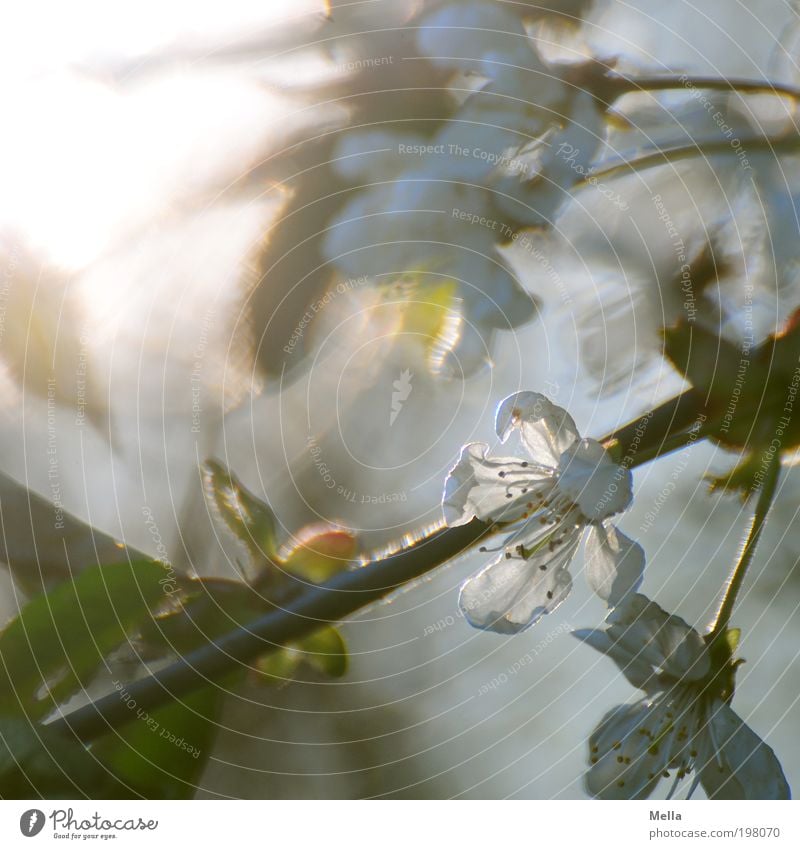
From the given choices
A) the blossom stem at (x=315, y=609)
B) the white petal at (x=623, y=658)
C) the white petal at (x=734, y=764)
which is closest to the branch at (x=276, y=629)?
the blossom stem at (x=315, y=609)

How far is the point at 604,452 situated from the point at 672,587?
12 centimetres

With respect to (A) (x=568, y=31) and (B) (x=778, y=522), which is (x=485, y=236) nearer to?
(A) (x=568, y=31)

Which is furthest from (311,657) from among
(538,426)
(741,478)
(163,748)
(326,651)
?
(741,478)

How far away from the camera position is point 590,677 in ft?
1.77

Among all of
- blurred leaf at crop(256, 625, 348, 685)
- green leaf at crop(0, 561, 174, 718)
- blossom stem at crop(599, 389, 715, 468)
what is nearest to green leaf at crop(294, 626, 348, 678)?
blurred leaf at crop(256, 625, 348, 685)

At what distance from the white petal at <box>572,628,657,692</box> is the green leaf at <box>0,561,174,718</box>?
0.29m

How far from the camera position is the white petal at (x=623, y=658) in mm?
523

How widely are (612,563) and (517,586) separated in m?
0.07

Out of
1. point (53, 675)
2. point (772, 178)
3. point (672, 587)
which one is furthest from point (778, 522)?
point (53, 675)

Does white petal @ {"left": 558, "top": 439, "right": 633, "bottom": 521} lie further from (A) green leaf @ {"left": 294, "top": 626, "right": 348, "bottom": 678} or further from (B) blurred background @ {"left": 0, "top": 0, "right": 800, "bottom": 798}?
(A) green leaf @ {"left": 294, "top": 626, "right": 348, "bottom": 678}

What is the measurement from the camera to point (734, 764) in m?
0.53

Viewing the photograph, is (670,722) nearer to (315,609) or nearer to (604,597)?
(604,597)

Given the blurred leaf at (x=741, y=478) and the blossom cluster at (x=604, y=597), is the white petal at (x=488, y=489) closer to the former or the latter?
the blossom cluster at (x=604, y=597)
